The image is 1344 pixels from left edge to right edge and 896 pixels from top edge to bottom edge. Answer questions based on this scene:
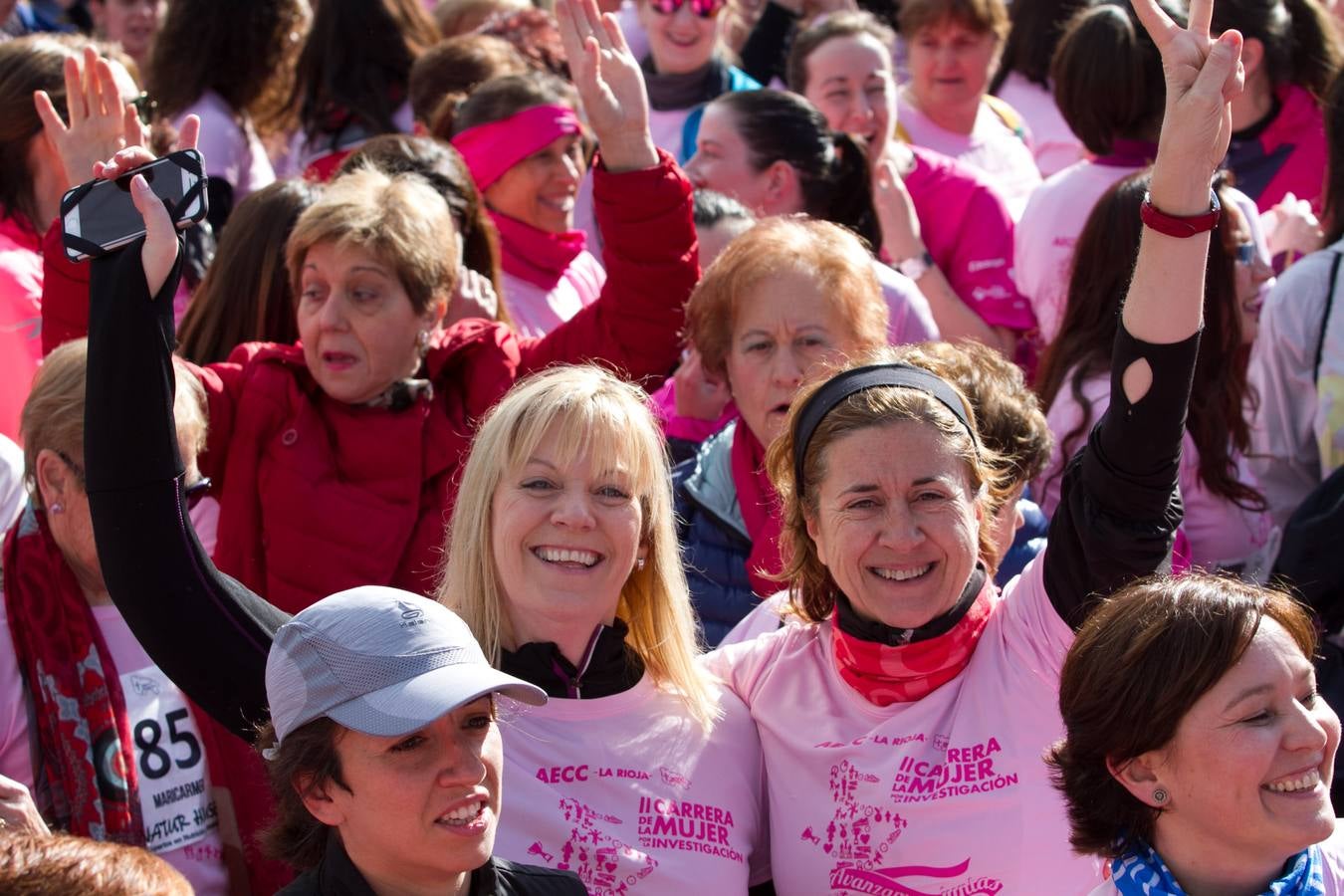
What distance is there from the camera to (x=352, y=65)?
6.20 meters

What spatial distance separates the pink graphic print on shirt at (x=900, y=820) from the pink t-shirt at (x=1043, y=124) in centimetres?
454

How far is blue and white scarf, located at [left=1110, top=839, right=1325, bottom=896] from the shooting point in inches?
95.0

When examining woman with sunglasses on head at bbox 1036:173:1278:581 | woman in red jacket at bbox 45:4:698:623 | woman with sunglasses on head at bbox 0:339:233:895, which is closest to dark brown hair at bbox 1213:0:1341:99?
woman with sunglasses on head at bbox 1036:173:1278:581

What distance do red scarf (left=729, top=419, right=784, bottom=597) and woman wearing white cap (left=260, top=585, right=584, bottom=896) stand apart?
4.37 feet

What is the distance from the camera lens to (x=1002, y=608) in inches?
118

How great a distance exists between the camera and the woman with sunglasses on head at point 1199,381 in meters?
→ 4.11

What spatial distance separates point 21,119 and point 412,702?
2.92m

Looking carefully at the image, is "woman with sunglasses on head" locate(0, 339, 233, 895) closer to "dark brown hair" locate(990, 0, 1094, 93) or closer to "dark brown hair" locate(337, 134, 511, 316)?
"dark brown hair" locate(337, 134, 511, 316)

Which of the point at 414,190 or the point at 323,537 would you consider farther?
the point at 414,190

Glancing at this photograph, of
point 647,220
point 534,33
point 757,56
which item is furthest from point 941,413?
point 757,56

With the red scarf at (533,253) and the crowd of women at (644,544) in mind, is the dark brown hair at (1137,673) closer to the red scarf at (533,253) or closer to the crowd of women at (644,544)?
the crowd of women at (644,544)

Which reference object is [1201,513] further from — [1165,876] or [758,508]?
[1165,876]

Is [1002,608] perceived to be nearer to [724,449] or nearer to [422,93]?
[724,449]

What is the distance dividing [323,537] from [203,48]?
279 cm
